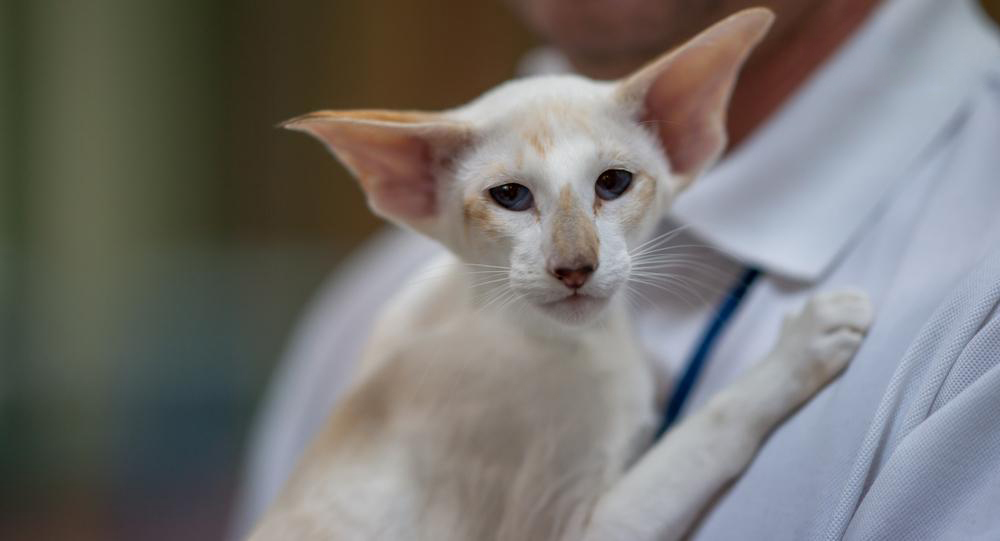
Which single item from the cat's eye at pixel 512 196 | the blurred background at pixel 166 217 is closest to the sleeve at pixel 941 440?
the cat's eye at pixel 512 196

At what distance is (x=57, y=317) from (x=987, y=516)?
2.80 m

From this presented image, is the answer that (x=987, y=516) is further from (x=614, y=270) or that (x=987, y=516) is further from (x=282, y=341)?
(x=282, y=341)

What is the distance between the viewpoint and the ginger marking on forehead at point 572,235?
535mm

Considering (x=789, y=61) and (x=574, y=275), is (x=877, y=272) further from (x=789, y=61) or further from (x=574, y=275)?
(x=574, y=275)

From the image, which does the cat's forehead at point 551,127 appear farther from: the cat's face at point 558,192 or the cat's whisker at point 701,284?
the cat's whisker at point 701,284

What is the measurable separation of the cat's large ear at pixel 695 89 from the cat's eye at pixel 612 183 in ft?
0.15

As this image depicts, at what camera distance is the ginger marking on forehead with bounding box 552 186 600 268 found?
1.75 ft

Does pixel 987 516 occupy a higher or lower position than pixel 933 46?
lower

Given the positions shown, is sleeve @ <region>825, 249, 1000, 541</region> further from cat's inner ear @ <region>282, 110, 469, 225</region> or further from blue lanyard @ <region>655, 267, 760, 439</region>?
cat's inner ear @ <region>282, 110, 469, 225</region>

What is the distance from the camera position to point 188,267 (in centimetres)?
290

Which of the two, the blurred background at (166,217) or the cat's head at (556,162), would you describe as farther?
the blurred background at (166,217)

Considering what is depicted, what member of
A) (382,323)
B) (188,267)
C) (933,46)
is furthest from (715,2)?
(188,267)

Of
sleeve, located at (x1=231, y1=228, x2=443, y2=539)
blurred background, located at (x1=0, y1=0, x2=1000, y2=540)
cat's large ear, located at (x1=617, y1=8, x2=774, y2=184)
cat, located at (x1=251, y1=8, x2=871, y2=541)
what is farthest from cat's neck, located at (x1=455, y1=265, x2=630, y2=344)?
sleeve, located at (x1=231, y1=228, x2=443, y2=539)

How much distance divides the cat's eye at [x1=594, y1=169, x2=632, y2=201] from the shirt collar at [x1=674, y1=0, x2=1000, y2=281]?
311mm
